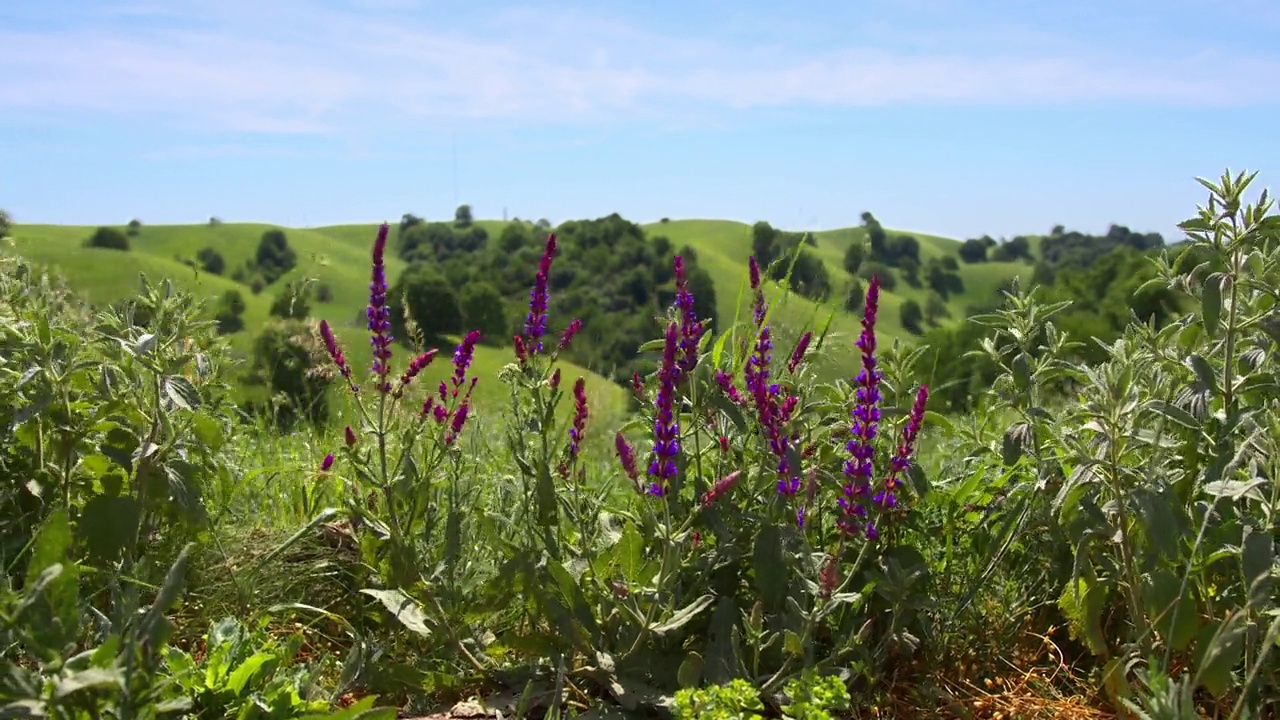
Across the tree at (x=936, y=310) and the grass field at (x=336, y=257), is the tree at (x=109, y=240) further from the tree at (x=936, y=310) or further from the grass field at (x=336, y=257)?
the tree at (x=936, y=310)

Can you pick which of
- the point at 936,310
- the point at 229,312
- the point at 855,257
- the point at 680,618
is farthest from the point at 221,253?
the point at 680,618

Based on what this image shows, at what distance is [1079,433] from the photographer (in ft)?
9.29

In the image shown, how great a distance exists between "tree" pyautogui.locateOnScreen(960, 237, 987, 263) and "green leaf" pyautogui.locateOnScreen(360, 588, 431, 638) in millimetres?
164311

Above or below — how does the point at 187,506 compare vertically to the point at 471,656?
above

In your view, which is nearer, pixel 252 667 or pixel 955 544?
pixel 252 667

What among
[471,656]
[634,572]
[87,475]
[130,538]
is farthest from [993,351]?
[87,475]

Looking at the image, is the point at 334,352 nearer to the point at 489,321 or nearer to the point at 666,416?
the point at 666,416

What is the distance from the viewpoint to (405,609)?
2805 mm

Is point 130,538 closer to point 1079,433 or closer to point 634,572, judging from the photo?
point 634,572

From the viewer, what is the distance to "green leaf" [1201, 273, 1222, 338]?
2.65 m

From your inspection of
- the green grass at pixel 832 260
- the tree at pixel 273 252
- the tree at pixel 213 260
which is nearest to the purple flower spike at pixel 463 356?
the green grass at pixel 832 260

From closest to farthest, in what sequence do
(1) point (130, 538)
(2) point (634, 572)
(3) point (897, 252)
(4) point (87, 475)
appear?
(2) point (634, 572), (1) point (130, 538), (4) point (87, 475), (3) point (897, 252)

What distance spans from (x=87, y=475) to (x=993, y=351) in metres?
2.71

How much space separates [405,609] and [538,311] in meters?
0.88
